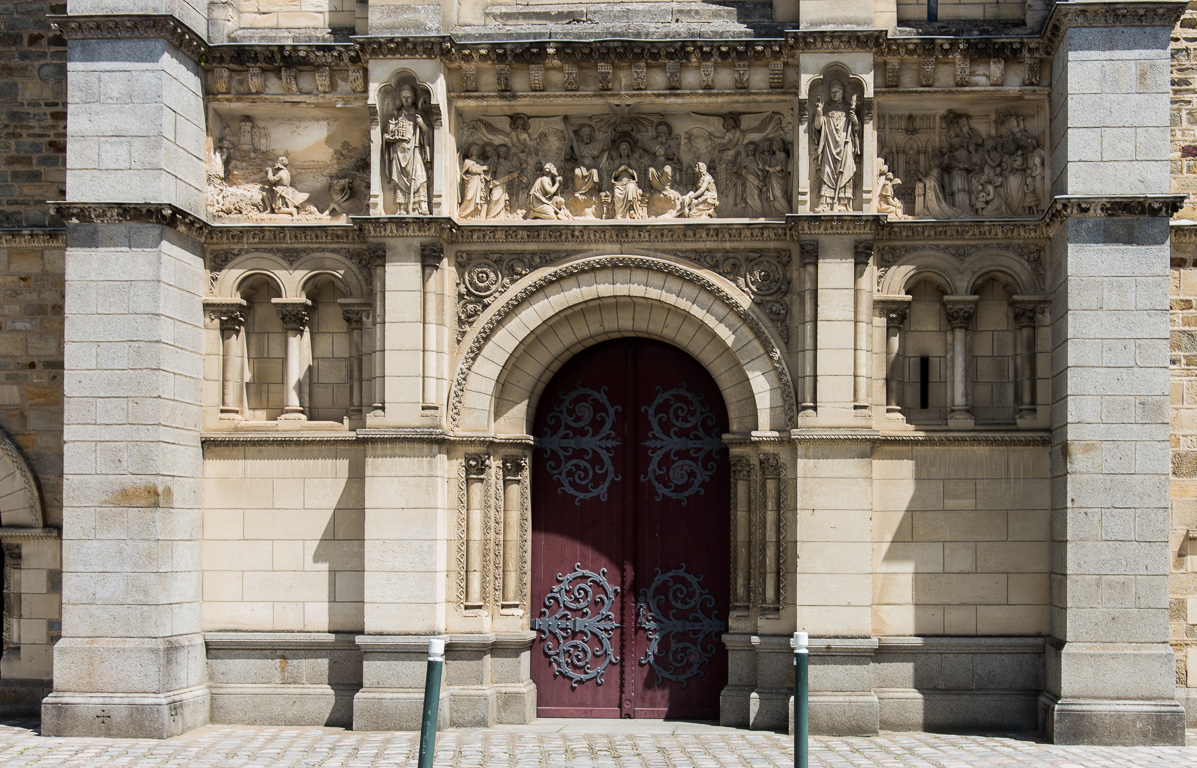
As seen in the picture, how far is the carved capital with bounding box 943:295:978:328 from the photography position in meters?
11.6

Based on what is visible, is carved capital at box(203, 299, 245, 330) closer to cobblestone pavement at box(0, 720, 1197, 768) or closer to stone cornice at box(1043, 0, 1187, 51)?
cobblestone pavement at box(0, 720, 1197, 768)

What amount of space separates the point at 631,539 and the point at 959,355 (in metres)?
3.59

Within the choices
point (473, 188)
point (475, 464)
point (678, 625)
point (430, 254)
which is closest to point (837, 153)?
point (473, 188)

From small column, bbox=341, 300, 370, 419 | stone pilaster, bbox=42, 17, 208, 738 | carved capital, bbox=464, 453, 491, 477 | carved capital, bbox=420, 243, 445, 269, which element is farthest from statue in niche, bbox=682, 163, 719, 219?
stone pilaster, bbox=42, 17, 208, 738

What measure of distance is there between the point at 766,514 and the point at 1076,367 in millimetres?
3042

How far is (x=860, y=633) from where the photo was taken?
441 inches

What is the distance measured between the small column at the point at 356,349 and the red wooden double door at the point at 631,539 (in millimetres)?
1779

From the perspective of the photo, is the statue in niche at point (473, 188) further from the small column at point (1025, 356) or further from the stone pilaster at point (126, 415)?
the small column at point (1025, 356)

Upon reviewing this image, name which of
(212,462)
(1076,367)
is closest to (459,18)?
(212,462)

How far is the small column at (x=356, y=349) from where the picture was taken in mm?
11891

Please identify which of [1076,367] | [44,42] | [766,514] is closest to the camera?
[1076,367]

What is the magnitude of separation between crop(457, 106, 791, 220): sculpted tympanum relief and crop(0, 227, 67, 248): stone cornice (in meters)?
4.03

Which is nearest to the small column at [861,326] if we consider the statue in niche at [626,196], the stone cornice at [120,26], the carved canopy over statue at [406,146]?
the statue in niche at [626,196]

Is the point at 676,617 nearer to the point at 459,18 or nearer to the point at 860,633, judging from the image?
the point at 860,633
